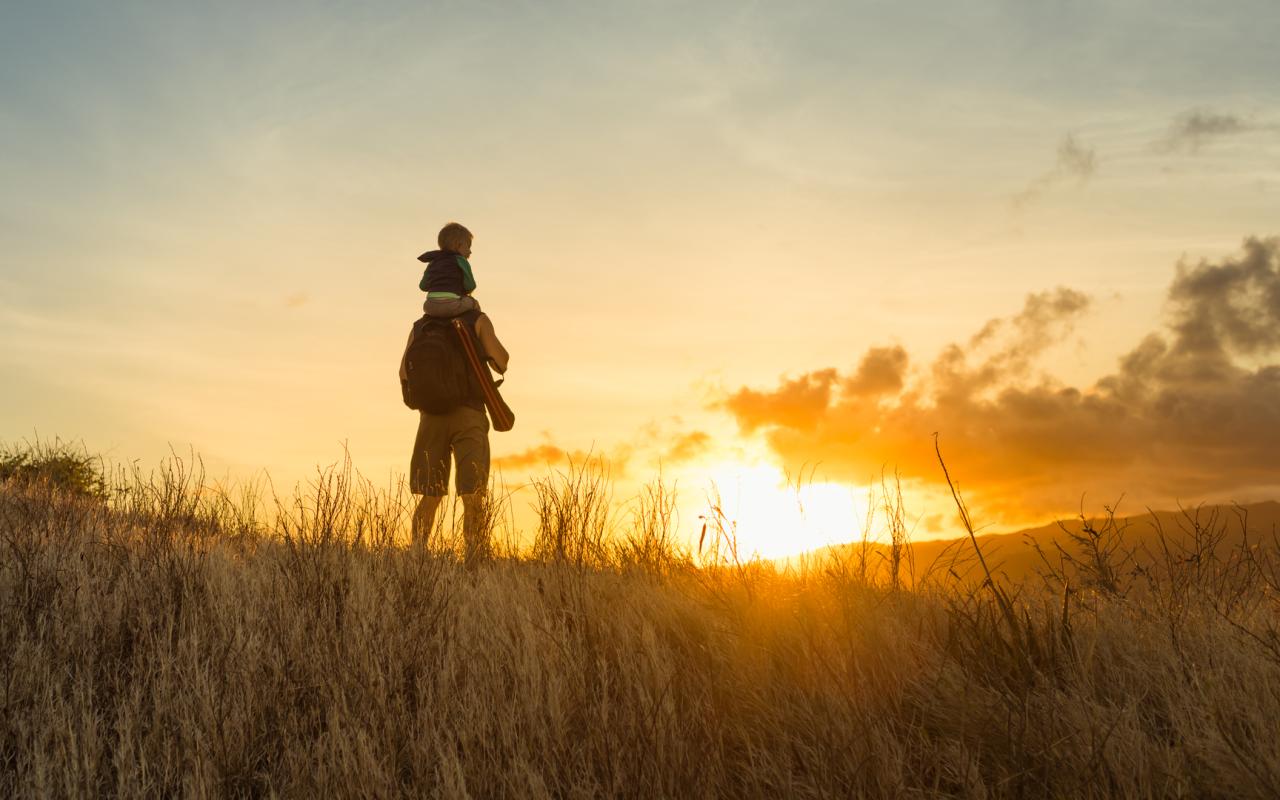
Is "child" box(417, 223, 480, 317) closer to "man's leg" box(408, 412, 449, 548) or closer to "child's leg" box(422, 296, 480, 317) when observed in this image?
"child's leg" box(422, 296, 480, 317)

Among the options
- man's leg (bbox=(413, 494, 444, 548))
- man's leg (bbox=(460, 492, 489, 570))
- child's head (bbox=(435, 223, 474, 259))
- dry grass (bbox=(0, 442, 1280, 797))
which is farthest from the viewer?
child's head (bbox=(435, 223, 474, 259))

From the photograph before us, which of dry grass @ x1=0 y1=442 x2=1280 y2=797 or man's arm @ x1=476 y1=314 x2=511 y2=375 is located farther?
man's arm @ x1=476 y1=314 x2=511 y2=375

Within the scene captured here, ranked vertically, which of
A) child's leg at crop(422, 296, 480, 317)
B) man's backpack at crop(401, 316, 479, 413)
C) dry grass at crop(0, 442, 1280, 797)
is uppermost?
child's leg at crop(422, 296, 480, 317)

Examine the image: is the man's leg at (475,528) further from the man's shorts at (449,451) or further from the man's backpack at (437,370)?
the man's backpack at (437,370)

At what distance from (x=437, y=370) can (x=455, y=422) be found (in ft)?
1.68

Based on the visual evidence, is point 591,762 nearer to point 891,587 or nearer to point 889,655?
point 889,655

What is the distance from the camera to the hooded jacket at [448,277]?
7242 mm

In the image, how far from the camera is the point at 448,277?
726cm

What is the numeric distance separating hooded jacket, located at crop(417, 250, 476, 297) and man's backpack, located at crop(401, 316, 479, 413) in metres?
0.27

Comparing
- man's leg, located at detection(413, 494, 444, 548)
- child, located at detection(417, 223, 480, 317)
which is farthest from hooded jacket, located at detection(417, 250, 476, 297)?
man's leg, located at detection(413, 494, 444, 548)

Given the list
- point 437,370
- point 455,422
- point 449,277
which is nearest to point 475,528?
point 455,422

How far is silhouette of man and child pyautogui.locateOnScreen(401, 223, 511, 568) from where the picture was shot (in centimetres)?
711

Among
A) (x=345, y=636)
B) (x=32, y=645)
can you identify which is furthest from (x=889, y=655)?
(x=32, y=645)

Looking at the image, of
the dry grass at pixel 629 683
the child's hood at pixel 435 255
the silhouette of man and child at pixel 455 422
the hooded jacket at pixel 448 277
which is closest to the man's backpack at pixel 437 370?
the silhouette of man and child at pixel 455 422
